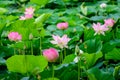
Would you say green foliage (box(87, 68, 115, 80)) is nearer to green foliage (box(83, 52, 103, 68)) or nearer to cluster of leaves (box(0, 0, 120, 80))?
cluster of leaves (box(0, 0, 120, 80))

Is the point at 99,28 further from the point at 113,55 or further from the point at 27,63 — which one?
the point at 27,63

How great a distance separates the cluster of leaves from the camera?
41.7 inches

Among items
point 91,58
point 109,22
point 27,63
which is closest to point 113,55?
point 91,58

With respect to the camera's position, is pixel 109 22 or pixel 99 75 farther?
pixel 109 22

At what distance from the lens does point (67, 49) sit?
4.59 feet

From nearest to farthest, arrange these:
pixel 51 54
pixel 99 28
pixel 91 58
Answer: pixel 51 54, pixel 91 58, pixel 99 28

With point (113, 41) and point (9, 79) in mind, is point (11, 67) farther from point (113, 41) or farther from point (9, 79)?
point (113, 41)

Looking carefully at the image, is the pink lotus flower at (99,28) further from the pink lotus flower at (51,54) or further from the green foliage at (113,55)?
the pink lotus flower at (51,54)

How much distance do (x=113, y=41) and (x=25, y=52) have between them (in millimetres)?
328

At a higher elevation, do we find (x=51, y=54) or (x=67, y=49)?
(x=51, y=54)

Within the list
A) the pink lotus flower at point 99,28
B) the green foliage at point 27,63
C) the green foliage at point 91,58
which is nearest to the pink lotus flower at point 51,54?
the green foliage at point 27,63

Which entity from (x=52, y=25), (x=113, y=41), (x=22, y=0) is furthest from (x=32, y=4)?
(x=113, y=41)

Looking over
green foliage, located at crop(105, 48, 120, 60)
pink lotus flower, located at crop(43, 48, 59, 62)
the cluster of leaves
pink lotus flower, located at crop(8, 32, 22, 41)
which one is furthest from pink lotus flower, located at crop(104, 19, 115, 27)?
pink lotus flower, located at crop(43, 48, 59, 62)

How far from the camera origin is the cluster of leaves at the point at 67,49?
106cm
